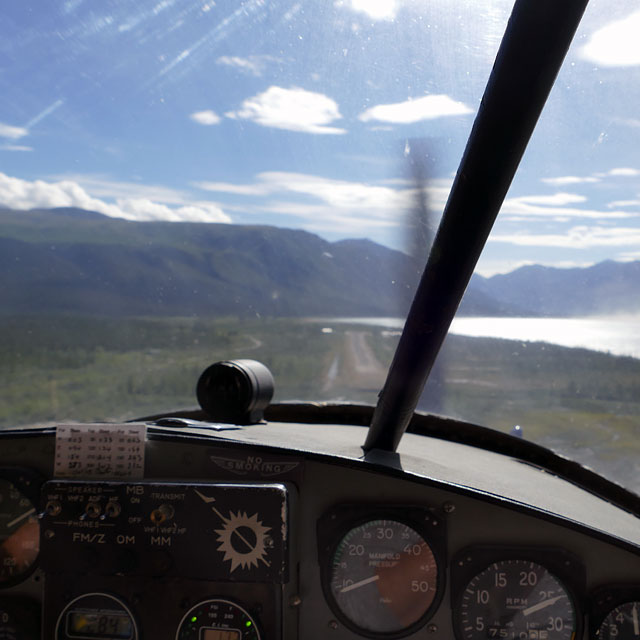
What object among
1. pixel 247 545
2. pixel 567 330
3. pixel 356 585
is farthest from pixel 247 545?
pixel 567 330

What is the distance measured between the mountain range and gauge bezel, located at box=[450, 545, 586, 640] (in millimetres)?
648

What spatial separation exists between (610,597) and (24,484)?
1462mm

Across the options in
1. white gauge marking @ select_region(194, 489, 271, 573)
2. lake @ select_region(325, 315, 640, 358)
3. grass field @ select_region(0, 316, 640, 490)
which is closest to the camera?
white gauge marking @ select_region(194, 489, 271, 573)

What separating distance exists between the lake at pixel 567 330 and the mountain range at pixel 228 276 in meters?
0.03

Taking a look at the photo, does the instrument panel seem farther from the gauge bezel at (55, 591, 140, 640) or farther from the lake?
the lake

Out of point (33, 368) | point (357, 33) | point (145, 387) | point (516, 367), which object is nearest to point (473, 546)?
point (516, 367)

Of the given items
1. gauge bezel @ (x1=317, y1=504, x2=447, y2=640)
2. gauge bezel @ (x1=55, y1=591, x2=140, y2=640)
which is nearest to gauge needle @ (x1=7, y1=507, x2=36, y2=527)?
gauge bezel @ (x1=55, y1=591, x2=140, y2=640)

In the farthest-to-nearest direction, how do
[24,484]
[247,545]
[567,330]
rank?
[567,330] < [24,484] < [247,545]

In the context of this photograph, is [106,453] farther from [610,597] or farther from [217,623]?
[610,597]

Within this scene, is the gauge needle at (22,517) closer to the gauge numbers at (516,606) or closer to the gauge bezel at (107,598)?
the gauge bezel at (107,598)

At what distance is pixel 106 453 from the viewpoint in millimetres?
1615

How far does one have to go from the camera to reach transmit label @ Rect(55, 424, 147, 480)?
5.30 ft

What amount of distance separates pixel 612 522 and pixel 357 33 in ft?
4.58

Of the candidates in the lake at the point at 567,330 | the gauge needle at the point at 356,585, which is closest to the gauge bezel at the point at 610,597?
the gauge needle at the point at 356,585
